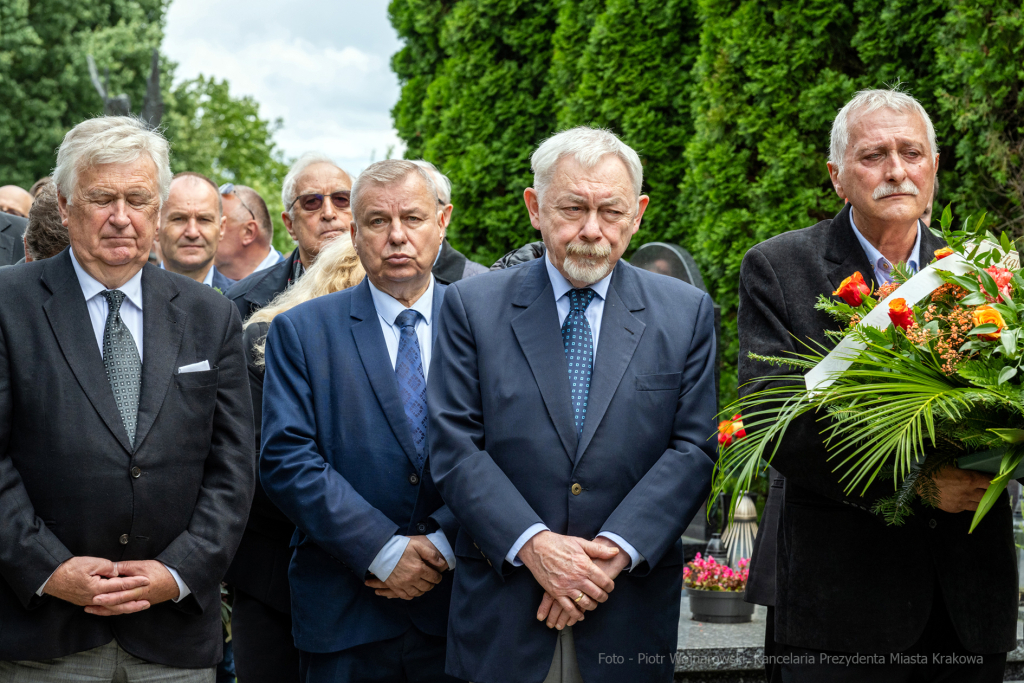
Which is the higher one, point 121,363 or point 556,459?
point 121,363

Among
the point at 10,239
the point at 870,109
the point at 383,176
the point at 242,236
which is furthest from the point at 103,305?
the point at 242,236

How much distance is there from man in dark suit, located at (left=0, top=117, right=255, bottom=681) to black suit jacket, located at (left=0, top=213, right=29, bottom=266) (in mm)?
2800

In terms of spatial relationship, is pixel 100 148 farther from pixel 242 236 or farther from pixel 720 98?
pixel 720 98

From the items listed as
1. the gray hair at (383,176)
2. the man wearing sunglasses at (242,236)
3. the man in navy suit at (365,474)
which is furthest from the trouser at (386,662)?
the man wearing sunglasses at (242,236)

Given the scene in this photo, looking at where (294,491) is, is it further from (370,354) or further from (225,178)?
(225,178)

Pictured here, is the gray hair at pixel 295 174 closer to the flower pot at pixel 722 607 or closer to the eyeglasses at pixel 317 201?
→ the eyeglasses at pixel 317 201

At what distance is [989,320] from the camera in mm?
2377

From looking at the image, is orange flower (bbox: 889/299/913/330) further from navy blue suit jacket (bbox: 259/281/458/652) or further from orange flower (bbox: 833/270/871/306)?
navy blue suit jacket (bbox: 259/281/458/652)

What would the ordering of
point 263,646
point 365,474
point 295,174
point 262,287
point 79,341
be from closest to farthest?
1. point 79,341
2. point 365,474
3. point 263,646
4. point 262,287
5. point 295,174

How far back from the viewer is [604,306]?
3189mm

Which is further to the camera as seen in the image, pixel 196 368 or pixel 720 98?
pixel 720 98

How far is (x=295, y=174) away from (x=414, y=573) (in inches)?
114

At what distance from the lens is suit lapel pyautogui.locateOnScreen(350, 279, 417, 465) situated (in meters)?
3.43

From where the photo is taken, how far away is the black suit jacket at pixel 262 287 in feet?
16.9
